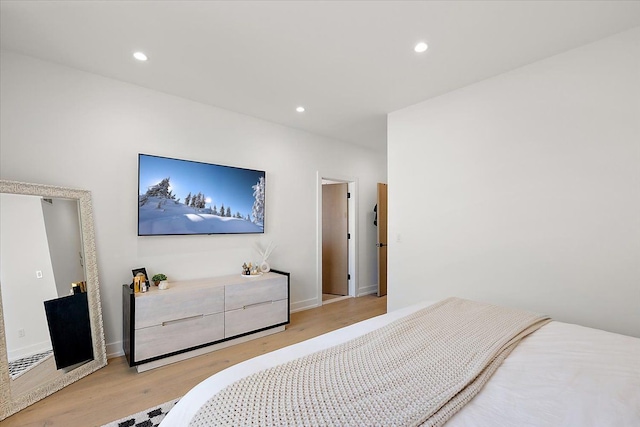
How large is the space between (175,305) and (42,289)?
Result: 937 millimetres

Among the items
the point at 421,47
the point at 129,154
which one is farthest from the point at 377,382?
the point at 129,154

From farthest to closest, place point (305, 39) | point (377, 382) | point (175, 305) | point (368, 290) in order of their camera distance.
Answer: point (368, 290)
point (175, 305)
point (305, 39)
point (377, 382)

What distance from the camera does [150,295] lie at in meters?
2.53

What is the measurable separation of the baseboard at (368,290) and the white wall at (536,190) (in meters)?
1.79

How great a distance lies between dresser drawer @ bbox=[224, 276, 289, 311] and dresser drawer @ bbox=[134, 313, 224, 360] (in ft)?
0.59

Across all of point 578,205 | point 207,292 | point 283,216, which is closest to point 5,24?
point 207,292

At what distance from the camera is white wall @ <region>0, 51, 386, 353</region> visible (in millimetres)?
2400

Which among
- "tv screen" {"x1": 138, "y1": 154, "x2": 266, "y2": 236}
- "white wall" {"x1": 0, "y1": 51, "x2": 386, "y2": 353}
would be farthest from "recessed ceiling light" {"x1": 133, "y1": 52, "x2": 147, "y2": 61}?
"tv screen" {"x1": 138, "y1": 154, "x2": 266, "y2": 236}

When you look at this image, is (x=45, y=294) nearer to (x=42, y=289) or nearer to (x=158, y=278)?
(x=42, y=289)

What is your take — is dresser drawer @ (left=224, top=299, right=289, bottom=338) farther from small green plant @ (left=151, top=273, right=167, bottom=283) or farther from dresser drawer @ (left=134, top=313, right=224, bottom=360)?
small green plant @ (left=151, top=273, right=167, bottom=283)

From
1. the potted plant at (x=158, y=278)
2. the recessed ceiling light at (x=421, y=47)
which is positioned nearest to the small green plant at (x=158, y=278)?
the potted plant at (x=158, y=278)

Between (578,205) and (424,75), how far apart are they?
1.61m

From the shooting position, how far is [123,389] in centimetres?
220

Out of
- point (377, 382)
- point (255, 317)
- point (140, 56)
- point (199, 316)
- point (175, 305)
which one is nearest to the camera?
point (377, 382)
